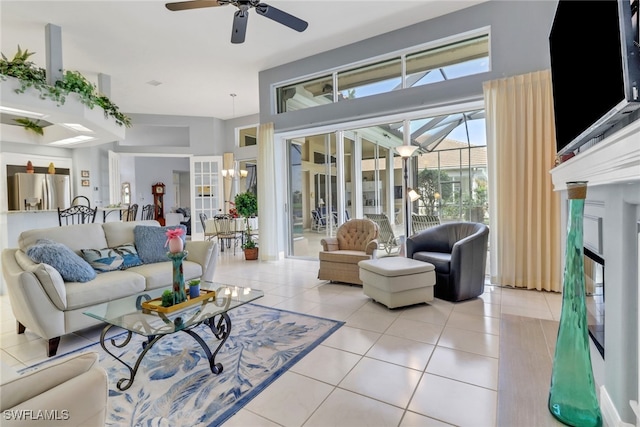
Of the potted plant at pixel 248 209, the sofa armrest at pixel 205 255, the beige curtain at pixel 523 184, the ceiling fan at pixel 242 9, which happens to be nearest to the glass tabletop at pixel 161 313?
A: the sofa armrest at pixel 205 255

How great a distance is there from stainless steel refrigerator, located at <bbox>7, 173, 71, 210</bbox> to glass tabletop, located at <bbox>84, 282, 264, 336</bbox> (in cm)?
641

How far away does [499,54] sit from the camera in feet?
13.1

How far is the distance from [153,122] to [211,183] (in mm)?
2270

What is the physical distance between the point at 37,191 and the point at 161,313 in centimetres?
732

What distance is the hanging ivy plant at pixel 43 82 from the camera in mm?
4027

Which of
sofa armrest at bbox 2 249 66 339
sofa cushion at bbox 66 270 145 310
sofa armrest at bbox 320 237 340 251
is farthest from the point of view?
sofa armrest at bbox 320 237 340 251

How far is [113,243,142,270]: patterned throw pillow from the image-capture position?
11.0ft

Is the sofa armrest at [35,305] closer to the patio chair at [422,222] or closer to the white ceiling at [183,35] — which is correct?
the white ceiling at [183,35]

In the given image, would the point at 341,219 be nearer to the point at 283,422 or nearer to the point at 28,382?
the point at 283,422

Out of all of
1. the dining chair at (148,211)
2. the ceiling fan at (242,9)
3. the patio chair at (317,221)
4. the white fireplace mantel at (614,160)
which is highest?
the ceiling fan at (242,9)

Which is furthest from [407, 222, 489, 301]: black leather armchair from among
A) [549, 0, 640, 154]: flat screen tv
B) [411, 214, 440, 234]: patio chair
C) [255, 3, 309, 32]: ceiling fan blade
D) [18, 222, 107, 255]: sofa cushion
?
[18, 222, 107, 255]: sofa cushion

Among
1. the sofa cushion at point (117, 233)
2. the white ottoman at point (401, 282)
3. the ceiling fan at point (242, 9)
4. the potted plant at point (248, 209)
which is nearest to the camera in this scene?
the ceiling fan at point (242, 9)

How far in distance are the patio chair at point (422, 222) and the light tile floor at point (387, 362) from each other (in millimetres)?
1434

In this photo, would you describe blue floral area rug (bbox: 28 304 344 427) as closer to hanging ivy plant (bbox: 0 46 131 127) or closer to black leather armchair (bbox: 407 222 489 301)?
black leather armchair (bbox: 407 222 489 301)
